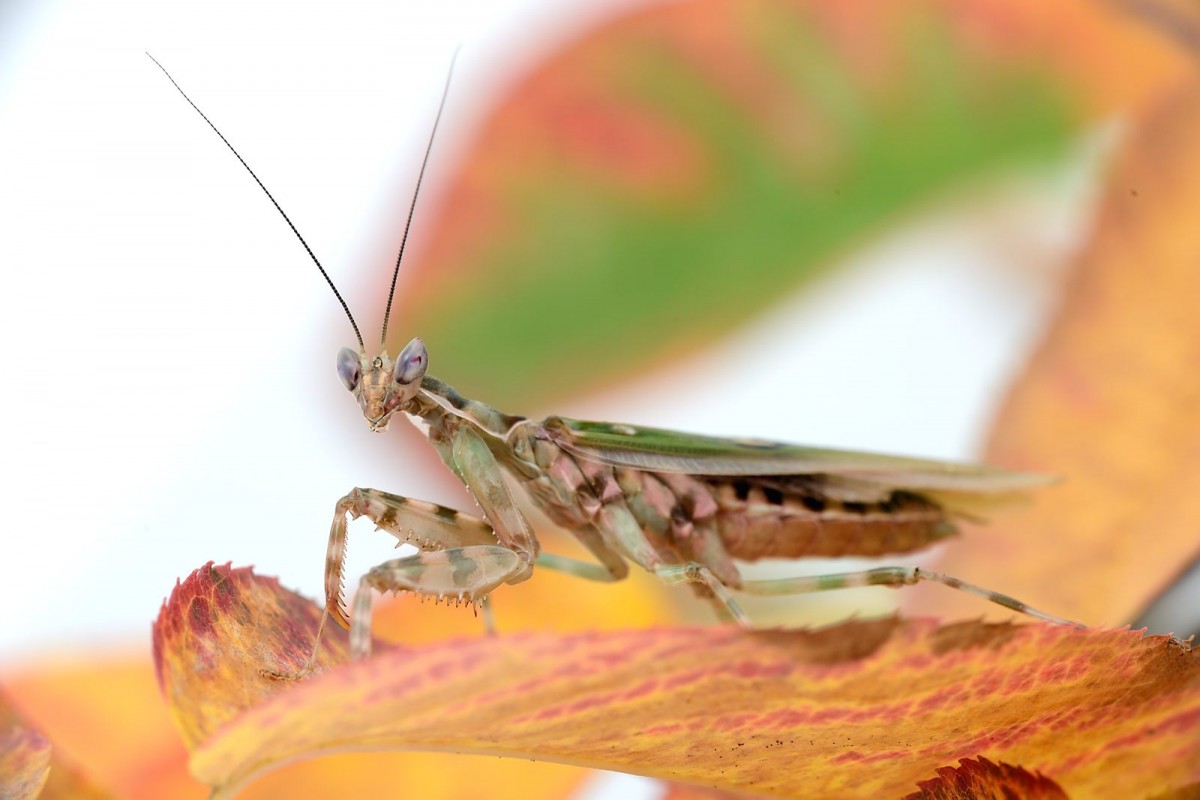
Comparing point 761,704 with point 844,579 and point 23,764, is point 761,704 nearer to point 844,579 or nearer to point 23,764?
point 23,764

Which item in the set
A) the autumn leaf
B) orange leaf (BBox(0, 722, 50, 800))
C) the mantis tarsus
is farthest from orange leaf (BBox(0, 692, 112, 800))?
the autumn leaf

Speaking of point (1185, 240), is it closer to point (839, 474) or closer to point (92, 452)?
point (839, 474)

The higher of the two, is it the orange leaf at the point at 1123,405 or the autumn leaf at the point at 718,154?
the autumn leaf at the point at 718,154

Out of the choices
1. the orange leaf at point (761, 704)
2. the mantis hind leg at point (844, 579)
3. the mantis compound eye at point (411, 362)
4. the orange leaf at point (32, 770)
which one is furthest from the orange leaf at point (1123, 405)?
the orange leaf at point (32, 770)

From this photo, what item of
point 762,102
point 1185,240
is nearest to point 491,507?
point 762,102

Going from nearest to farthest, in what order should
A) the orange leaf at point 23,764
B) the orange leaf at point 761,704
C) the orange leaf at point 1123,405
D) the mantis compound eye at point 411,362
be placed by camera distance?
1. the orange leaf at point 761,704
2. the orange leaf at point 23,764
3. the orange leaf at point 1123,405
4. the mantis compound eye at point 411,362

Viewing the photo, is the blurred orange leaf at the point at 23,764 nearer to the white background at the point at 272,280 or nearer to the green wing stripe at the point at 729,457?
the white background at the point at 272,280
